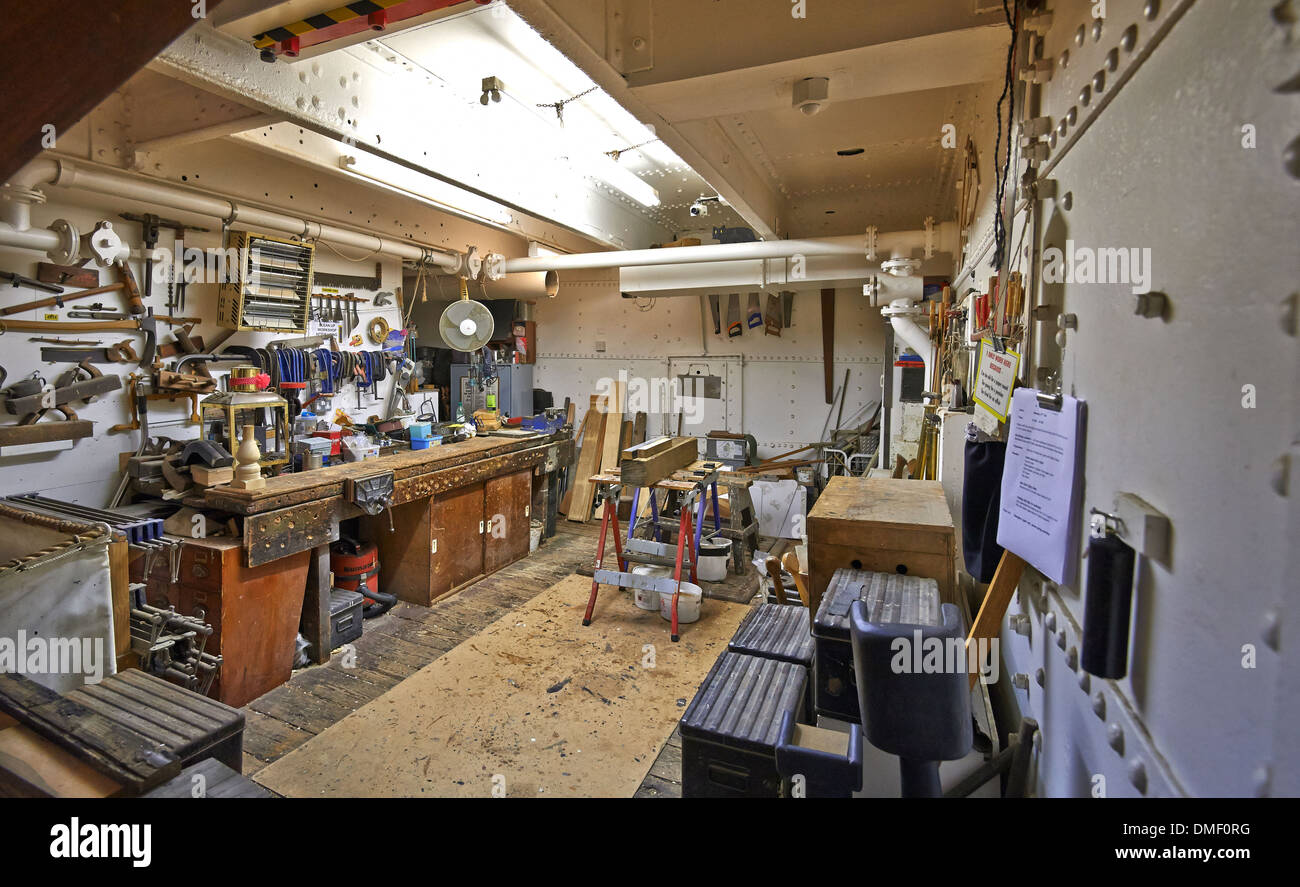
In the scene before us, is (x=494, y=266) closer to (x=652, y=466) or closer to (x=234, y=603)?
(x=652, y=466)

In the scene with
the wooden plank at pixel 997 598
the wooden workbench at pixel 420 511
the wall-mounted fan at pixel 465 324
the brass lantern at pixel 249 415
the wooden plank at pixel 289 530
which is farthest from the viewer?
the wall-mounted fan at pixel 465 324

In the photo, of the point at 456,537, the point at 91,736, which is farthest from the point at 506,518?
the point at 91,736

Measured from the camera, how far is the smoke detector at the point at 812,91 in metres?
1.95

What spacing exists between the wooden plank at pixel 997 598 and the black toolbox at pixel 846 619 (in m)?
0.10

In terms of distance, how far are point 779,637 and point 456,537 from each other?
3231 millimetres

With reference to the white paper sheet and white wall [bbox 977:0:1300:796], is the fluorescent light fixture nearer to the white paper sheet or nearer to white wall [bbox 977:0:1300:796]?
the white paper sheet

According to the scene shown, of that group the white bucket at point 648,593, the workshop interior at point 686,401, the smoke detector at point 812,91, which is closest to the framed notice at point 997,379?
the workshop interior at point 686,401

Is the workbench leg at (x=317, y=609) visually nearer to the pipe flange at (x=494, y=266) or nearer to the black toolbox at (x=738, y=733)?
the black toolbox at (x=738, y=733)

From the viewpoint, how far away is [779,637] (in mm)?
2312
